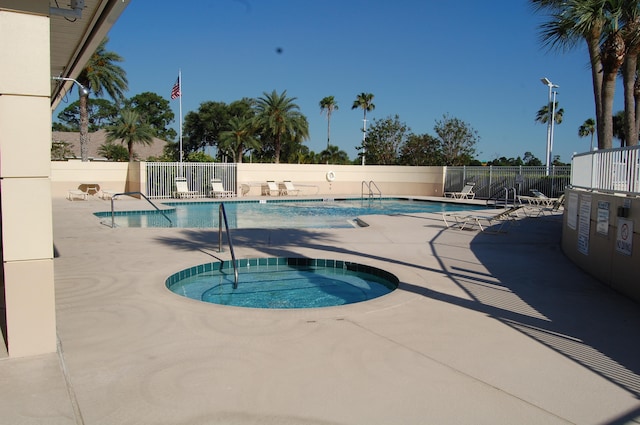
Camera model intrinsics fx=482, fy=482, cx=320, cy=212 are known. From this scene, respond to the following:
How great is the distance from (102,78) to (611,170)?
100 ft

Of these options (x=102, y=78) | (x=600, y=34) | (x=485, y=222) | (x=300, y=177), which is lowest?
(x=485, y=222)

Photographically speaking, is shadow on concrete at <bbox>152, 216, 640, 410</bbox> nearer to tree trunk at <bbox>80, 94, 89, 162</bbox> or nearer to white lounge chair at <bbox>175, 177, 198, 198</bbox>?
white lounge chair at <bbox>175, 177, 198, 198</bbox>

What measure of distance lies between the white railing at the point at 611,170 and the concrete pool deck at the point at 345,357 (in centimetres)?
144

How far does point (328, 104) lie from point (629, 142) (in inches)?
2230

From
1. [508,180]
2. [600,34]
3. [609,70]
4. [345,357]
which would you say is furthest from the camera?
[508,180]

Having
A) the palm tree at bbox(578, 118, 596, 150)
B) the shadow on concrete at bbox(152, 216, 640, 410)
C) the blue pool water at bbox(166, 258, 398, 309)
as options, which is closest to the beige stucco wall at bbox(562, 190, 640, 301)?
the shadow on concrete at bbox(152, 216, 640, 410)

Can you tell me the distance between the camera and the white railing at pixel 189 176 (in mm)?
23766

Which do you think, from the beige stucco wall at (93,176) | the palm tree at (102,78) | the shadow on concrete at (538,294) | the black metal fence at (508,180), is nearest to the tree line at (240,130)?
the palm tree at (102,78)

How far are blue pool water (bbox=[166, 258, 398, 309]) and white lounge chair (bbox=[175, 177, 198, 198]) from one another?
1653 centimetres

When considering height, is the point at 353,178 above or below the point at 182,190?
above

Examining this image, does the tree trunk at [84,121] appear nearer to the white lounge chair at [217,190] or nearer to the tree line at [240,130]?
the tree line at [240,130]

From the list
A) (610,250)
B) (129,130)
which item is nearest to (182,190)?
(129,130)

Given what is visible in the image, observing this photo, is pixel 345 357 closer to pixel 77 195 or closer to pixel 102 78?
pixel 77 195

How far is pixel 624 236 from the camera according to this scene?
6.25 metres
